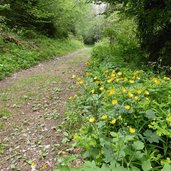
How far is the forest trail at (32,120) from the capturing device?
3.81 m

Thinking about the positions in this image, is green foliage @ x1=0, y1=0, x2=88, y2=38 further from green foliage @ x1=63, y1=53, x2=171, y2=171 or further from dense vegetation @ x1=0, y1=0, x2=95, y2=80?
green foliage @ x1=63, y1=53, x2=171, y2=171

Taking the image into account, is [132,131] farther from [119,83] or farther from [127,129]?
[119,83]

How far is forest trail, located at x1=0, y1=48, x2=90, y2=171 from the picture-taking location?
12.5ft

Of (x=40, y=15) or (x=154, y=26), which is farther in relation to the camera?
(x=40, y=15)

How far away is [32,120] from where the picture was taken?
200 inches

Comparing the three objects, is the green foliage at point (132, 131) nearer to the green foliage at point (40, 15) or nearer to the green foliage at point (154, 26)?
the green foliage at point (154, 26)

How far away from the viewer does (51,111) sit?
5297mm

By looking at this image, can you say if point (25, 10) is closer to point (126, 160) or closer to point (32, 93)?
point (32, 93)

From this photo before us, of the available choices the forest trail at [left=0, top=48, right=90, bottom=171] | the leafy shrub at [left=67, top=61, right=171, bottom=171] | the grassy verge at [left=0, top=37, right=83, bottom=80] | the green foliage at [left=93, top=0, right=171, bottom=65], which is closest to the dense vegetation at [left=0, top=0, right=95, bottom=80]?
the grassy verge at [left=0, top=37, right=83, bottom=80]

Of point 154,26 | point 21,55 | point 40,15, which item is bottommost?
point 21,55

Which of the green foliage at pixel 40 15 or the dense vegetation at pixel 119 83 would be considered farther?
the green foliage at pixel 40 15

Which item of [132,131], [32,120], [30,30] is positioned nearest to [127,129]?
[132,131]

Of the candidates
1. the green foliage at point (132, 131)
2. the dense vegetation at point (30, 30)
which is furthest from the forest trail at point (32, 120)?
the dense vegetation at point (30, 30)

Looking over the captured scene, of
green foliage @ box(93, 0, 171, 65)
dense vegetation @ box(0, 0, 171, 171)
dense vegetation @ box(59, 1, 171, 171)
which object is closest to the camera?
dense vegetation @ box(59, 1, 171, 171)
